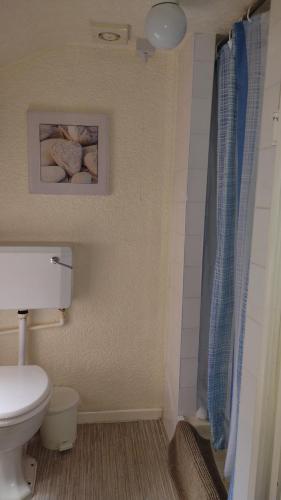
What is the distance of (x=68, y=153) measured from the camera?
6.07 ft

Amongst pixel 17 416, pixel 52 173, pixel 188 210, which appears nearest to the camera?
pixel 17 416

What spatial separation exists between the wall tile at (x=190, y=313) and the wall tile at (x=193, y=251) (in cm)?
18

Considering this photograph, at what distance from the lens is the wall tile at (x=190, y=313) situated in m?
1.72

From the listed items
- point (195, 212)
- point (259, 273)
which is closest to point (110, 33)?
point (195, 212)

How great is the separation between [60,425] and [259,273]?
140 cm

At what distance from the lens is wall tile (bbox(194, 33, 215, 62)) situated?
60.7 inches

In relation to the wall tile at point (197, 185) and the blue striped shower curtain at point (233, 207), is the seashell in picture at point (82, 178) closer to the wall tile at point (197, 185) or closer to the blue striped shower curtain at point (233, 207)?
the wall tile at point (197, 185)

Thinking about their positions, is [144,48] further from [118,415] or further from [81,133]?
[118,415]

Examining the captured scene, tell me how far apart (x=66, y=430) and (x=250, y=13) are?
202 centimetres

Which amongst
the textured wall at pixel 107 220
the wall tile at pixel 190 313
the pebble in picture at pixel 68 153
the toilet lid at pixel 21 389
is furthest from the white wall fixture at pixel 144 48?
the toilet lid at pixel 21 389

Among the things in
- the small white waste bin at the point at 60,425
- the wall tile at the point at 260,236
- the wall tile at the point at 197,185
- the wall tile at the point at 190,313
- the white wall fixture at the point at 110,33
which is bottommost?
the small white waste bin at the point at 60,425

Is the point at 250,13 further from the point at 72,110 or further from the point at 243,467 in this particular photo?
the point at 243,467

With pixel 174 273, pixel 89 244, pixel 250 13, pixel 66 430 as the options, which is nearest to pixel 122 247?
pixel 89 244

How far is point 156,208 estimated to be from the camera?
1.99m
